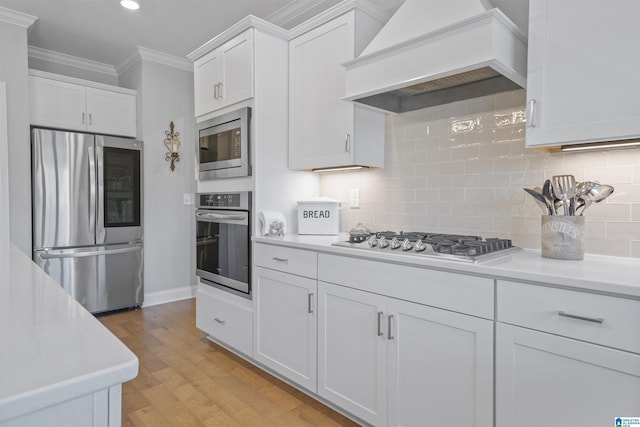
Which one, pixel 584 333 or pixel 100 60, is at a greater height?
pixel 100 60

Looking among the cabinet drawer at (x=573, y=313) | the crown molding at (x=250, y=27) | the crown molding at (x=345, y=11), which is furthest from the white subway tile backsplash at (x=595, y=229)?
the crown molding at (x=250, y=27)

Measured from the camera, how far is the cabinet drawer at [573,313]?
112 cm

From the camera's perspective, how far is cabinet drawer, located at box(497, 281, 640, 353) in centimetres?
112

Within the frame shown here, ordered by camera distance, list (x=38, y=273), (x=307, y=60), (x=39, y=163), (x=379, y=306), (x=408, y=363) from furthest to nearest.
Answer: (x=39, y=163), (x=307, y=60), (x=379, y=306), (x=408, y=363), (x=38, y=273)

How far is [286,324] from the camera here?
225cm

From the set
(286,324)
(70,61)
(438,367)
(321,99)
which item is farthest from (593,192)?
(70,61)

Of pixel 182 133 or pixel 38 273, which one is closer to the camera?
pixel 38 273

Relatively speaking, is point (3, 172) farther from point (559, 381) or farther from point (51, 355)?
point (559, 381)

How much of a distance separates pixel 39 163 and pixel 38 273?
9.32ft

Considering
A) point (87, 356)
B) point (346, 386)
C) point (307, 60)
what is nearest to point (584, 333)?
point (346, 386)

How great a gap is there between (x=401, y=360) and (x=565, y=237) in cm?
85

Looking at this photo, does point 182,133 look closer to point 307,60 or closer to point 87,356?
point 307,60

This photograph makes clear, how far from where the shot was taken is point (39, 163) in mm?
3336

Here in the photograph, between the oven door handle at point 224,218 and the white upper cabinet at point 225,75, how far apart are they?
80 centimetres
